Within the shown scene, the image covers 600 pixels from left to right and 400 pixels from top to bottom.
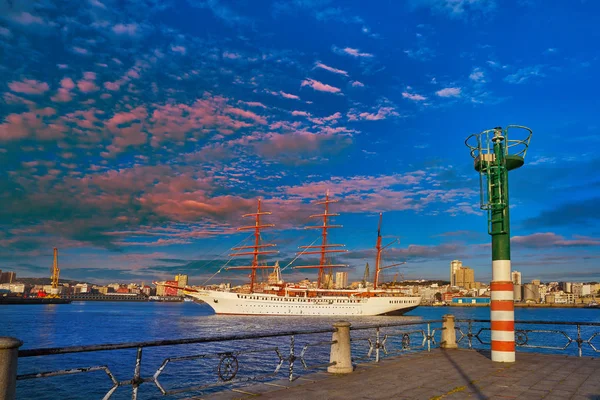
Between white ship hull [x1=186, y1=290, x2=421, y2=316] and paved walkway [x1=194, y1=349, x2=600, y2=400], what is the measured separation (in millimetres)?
92767

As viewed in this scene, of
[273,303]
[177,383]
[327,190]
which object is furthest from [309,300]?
[177,383]

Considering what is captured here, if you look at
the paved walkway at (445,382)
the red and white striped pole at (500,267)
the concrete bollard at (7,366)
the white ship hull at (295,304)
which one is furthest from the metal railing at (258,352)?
the white ship hull at (295,304)

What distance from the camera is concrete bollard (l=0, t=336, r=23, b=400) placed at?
17.1 feet

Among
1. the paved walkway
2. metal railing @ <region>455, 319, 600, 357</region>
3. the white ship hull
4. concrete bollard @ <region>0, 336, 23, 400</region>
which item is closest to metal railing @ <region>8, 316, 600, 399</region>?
metal railing @ <region>455, 319, 600, 357</region>

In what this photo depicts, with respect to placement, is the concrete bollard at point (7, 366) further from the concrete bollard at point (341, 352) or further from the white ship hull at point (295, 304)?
the white ship hull at point (295, 304)

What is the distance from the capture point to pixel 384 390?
9.17 metres

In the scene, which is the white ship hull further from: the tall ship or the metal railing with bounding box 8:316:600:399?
the metal railing with bounding box 8:316:600:399

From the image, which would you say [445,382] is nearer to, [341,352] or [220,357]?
[341,352]

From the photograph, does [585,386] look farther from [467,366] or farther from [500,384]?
[467,366]

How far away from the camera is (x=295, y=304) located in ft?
343

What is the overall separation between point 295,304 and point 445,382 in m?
97.1

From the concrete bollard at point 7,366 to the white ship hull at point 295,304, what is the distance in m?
100

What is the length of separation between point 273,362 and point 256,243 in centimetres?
8391

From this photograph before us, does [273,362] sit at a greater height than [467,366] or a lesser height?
lesser
